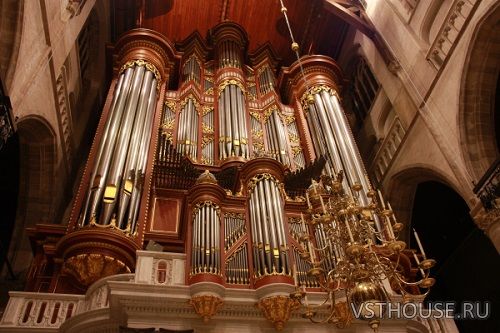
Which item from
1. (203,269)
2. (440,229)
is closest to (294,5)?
(440,229)

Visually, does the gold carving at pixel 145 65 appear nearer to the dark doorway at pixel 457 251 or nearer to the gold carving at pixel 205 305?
the dark doorway at pixel 457 251

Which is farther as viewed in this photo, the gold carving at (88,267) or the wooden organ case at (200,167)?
the gold carving at (88,267)

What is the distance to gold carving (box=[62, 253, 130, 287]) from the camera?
6059mm

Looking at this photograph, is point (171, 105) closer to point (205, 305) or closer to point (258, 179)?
point (258, 179)

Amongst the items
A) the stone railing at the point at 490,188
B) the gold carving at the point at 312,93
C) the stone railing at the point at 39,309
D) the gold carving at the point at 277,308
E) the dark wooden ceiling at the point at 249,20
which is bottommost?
the gold carving at the point at 277,308

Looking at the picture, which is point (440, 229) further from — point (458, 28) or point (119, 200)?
point (119, 200)

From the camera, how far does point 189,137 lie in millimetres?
9664

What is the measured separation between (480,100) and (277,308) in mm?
5403

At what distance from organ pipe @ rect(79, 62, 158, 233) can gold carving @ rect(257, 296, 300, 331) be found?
8.29 feet

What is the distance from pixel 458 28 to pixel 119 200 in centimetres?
658

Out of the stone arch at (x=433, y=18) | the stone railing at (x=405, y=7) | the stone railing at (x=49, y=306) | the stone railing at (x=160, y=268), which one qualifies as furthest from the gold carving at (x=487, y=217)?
the stone railing at (x=49, y=306)

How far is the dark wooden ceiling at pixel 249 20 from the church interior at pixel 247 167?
55 millimetres

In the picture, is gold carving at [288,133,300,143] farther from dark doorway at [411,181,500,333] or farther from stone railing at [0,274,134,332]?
stone railing at [0,274,134,332]

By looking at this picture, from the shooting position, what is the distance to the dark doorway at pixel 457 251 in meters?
9.38
